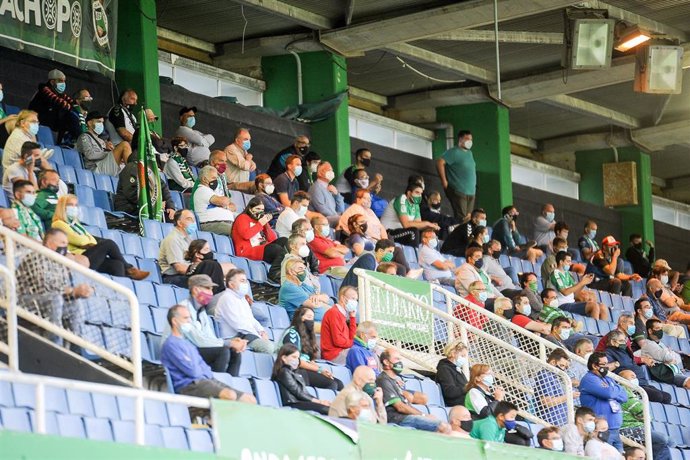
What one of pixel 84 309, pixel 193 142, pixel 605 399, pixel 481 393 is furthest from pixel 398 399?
pixel 193 142

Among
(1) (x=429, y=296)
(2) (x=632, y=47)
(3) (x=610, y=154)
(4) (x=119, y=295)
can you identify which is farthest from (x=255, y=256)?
(3) (x=610, y=154)

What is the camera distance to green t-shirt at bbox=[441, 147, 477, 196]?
16.3 metres

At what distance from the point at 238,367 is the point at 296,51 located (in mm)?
7746

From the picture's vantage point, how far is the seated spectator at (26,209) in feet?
29.1

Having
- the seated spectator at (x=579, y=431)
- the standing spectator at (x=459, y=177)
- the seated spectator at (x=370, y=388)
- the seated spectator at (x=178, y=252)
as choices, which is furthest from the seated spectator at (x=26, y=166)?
the standing spectator at (x=459, y=177)

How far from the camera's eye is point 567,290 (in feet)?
48.2

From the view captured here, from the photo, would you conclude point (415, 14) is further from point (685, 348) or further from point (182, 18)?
point (685, 348)

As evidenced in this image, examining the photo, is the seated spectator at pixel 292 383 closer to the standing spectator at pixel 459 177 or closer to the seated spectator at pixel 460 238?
the seated spectator at pixel 460 238

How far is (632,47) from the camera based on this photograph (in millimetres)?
14906

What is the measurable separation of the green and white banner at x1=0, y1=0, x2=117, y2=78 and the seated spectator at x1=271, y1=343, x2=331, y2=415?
431 cm

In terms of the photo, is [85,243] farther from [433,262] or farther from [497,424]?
[433,262]

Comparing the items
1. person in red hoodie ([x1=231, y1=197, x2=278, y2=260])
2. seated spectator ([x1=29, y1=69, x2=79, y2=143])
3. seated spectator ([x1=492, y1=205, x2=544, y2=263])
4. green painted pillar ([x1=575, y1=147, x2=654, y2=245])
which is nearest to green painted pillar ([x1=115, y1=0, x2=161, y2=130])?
seated spectator ([x1=29, y1=69, x2=79, y2=143])

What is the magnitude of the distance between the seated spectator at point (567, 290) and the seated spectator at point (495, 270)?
0.70 m

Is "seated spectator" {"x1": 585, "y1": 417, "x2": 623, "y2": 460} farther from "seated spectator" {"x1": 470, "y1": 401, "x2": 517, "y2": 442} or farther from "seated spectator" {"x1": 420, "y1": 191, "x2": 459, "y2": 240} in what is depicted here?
"seated spectator" {"x1": 420, "y1": 191, "x2": 459, "y2": 240}
